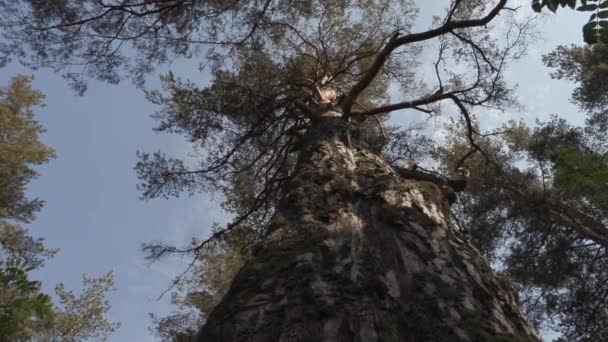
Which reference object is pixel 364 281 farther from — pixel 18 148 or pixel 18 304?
pixel 18 148

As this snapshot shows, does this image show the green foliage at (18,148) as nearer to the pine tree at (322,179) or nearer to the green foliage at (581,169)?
the pine tree at (322,179)

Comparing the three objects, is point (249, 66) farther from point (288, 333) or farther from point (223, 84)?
point (288, 333)

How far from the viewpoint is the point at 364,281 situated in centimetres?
225

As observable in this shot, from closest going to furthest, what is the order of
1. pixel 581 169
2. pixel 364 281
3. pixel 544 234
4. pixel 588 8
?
pixel 588 8 < pixel 581 169 < pixel 364 281 < pixel 544 234

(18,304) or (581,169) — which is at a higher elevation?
(581,169)

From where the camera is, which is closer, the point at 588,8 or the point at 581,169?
the point at 588,8

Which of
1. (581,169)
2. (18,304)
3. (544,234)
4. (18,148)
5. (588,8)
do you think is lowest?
(18,304)

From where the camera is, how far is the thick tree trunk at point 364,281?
196 centimetres

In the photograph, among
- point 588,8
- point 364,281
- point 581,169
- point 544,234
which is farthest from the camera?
point 544,234

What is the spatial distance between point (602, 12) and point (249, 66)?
265 inches

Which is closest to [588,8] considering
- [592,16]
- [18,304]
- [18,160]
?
[592,16]

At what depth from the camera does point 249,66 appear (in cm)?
809

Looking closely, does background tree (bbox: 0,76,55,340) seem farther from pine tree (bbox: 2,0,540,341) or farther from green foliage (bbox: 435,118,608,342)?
green foliage (bbox: 435,118,608,342)

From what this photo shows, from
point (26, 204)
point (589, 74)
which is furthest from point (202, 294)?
point (589, 74)
